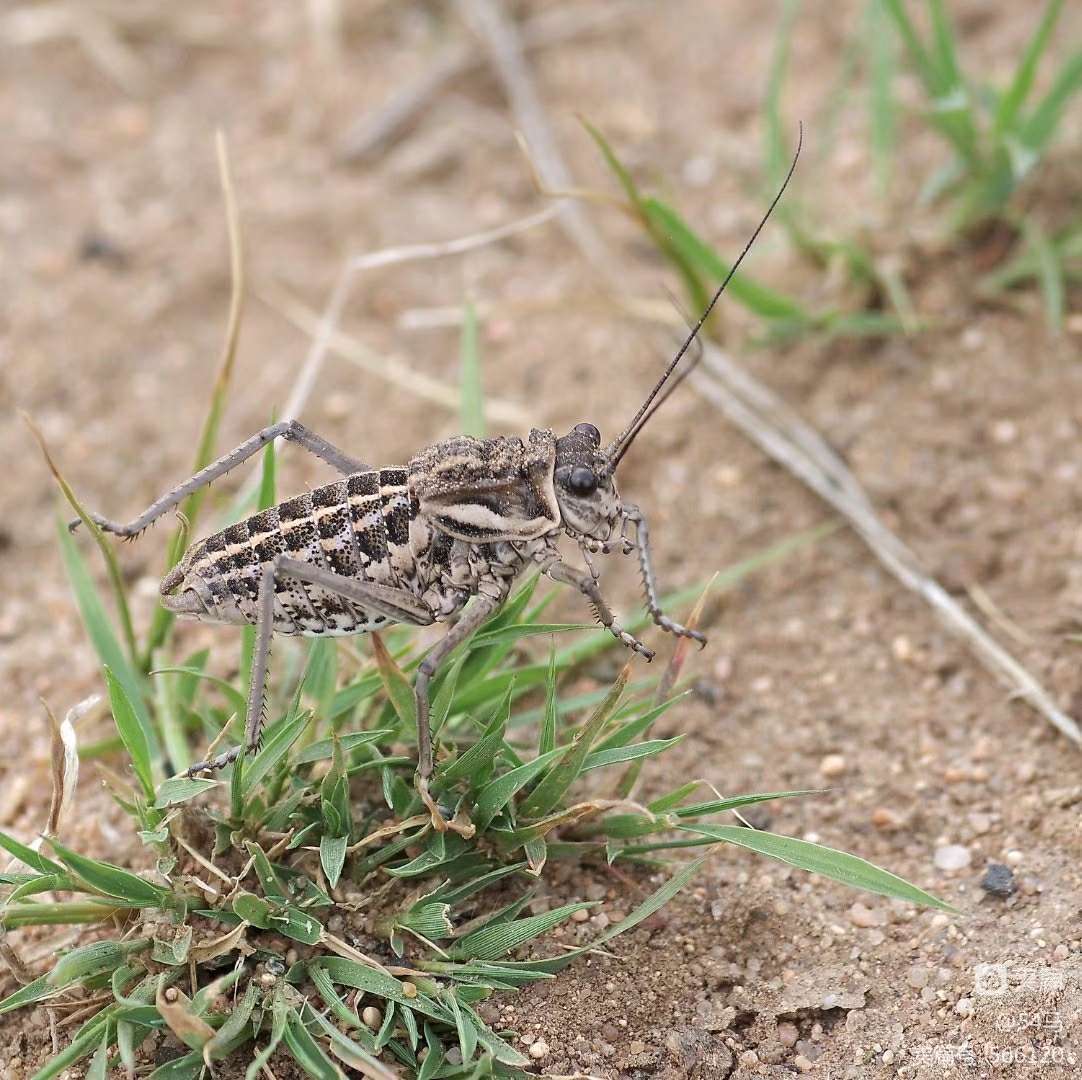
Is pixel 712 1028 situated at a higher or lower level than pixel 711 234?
lower

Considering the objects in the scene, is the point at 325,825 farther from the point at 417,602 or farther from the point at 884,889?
the point at 884,889

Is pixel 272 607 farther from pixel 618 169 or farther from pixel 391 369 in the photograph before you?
pixel 391 369

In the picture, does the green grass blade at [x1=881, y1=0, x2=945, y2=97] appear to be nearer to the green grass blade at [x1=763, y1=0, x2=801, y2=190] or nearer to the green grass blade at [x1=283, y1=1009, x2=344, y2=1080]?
the green grass blade at [x1=763, y1=0, x2=801, y2=190]

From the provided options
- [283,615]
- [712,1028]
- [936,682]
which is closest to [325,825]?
[283,615]

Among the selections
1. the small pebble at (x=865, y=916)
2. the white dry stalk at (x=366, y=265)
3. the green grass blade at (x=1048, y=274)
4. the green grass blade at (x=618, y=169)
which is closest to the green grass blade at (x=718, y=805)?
the small pebble at (x=865, y=916)

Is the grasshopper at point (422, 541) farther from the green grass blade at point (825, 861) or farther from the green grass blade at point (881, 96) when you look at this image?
the green grass blade at point (881, 96)

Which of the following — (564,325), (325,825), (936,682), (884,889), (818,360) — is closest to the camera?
(884,889)
